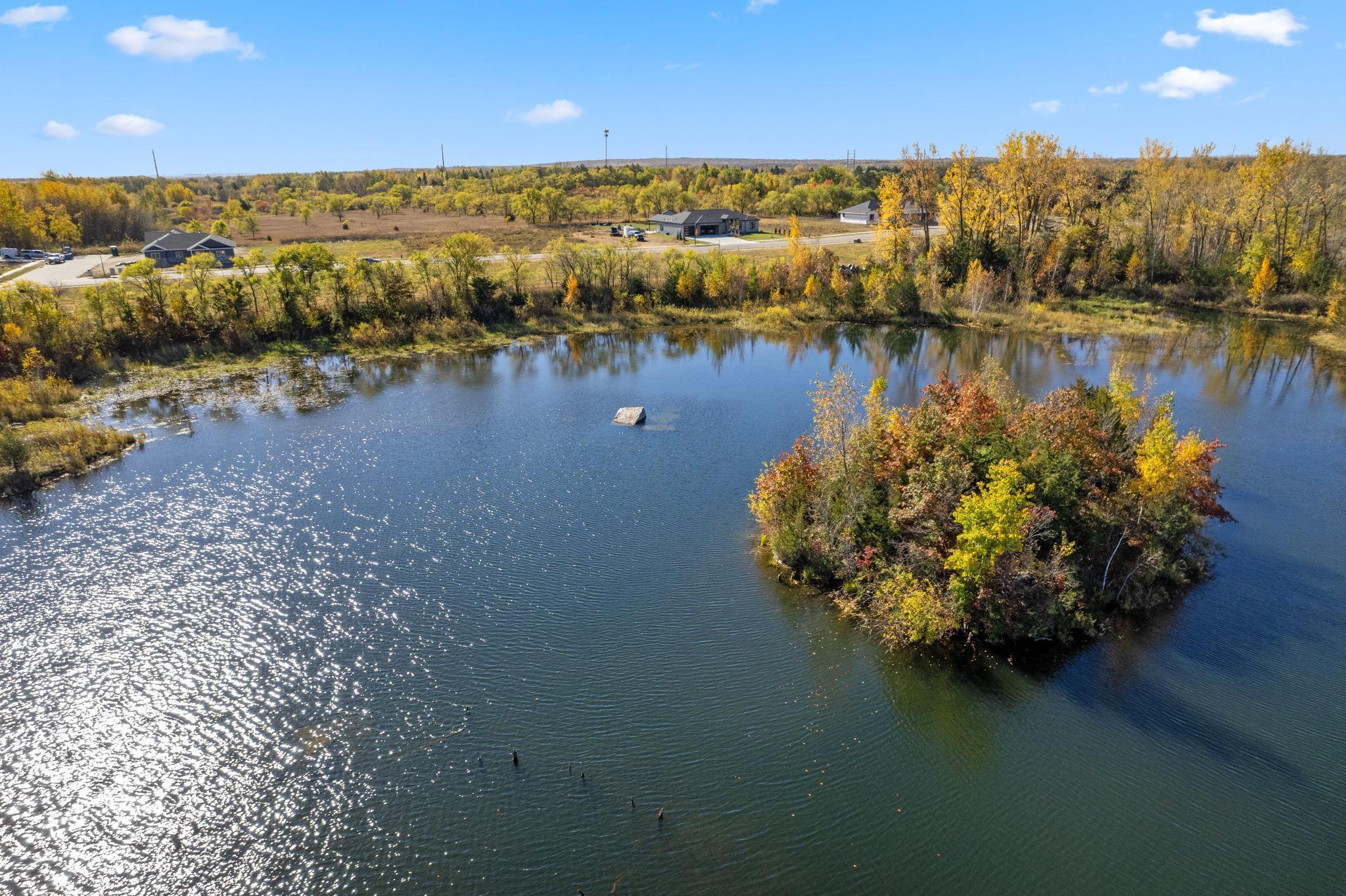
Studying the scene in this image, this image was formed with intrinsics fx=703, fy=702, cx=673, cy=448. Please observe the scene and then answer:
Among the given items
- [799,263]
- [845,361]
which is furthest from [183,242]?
[845,361]

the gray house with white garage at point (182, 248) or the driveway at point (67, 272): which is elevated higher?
the gray house with white garage at point (182, 248)

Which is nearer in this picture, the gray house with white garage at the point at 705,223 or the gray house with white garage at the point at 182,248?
the gray house with white garage at the point at 182,248

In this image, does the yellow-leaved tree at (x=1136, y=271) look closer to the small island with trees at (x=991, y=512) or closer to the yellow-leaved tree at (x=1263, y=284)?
the yellow-leaved tree at (x=1263, y=284)

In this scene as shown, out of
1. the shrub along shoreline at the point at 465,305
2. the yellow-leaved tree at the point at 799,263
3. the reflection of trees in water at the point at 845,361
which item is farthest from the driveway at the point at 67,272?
the yellow-leaved tree at the point at 799,263

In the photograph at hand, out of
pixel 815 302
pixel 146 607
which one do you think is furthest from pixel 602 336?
pixel 146 607

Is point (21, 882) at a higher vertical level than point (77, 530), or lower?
lower

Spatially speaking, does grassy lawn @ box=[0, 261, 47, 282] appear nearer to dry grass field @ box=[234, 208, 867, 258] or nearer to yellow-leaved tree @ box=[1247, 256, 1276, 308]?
dry grass field @ box=[234, 208, 867, 258]

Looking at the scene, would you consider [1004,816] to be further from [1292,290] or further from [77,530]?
[1292,290]
